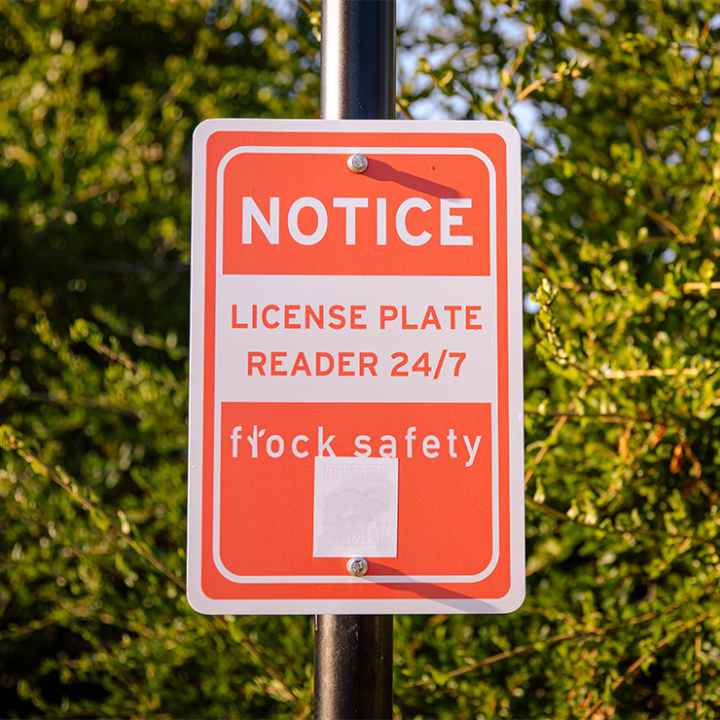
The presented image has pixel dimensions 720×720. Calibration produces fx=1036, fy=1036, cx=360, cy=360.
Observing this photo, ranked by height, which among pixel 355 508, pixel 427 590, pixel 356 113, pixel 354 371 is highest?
pixel 356 113

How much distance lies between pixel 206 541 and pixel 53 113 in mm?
3442

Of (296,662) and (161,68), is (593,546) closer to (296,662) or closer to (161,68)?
(296,662)

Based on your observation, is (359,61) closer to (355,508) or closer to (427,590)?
(355,508)

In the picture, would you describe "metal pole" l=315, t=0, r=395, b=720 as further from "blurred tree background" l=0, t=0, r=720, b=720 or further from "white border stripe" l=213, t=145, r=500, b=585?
"blurred tree background" l=0, t=0, r=720, b=720

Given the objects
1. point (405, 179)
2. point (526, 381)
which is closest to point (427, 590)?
point (405, 179)

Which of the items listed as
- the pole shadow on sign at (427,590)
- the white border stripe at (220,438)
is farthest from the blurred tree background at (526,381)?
the pole shadow on sign at (427,590)

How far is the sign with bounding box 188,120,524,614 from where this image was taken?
1.43 m

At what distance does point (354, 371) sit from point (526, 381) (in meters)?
1.36

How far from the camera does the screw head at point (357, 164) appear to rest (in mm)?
1462

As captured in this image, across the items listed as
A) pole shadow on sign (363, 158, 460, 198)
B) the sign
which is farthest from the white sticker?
pole shadow on sign (363, 158, 460, 198)

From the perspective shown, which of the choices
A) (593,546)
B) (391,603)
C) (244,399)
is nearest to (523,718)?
(593,546)

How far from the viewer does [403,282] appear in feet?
4.79

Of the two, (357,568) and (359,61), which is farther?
(359,61)

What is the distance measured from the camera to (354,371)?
1.44m
